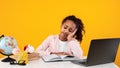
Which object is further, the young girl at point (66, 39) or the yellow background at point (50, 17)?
the yellow background at point (50, 17)

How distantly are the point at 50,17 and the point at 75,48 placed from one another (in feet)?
2.66

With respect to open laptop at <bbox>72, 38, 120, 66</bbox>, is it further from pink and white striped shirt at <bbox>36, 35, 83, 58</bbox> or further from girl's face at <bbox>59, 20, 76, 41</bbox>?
girl's face at <bbox>59, 20, 76, 41</bbox>

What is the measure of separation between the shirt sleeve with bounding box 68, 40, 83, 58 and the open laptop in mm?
355

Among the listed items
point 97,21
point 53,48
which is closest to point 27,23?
point 53,48

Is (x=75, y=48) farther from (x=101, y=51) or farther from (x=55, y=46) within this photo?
(x=101, y=51)

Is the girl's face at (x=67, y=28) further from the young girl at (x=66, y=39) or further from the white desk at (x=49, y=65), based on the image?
the white desk at (x=49, y=65)

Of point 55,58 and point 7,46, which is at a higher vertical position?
point 7,46

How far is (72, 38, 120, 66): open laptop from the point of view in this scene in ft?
6.28

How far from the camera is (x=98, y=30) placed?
10.6 feet

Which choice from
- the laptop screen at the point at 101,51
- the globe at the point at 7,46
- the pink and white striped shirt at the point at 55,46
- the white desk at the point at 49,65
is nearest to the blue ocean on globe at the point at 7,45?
the globe at the point at 7,46

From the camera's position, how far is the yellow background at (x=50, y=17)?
313 centimetres

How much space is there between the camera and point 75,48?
8.31 ft

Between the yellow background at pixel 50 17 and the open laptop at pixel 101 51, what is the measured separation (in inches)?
45.9

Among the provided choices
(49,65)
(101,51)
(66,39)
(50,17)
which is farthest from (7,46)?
(50,17)
